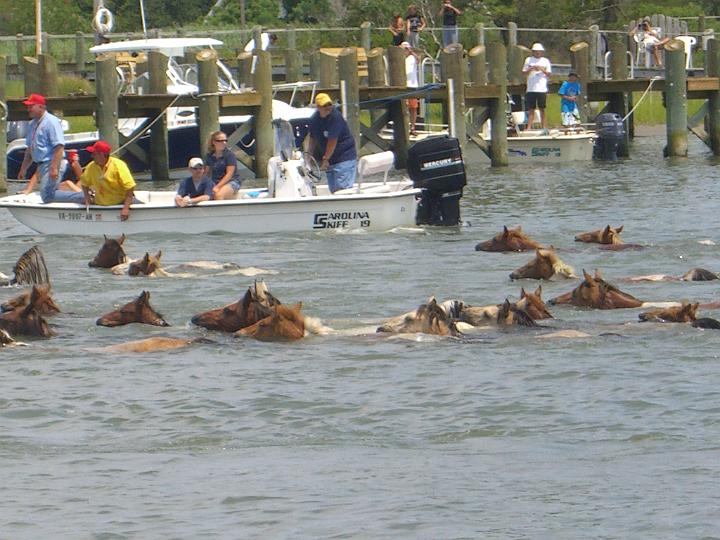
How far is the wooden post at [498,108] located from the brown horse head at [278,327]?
18.9 m

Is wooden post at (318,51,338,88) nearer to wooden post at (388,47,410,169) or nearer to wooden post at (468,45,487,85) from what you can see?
wooden post at (388,47,410,169)

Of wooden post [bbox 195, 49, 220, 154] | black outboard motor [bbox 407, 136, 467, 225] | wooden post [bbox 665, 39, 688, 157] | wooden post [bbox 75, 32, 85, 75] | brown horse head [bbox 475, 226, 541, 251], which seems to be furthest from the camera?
wooden post [bbox 75, 32, 85, 75]

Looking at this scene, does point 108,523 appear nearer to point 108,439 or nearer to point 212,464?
point 212,464

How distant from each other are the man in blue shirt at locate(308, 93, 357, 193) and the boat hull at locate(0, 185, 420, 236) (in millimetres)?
608

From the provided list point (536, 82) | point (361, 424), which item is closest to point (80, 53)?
point (536, 82)

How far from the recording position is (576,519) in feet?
26.5

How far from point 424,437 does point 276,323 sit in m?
3.03

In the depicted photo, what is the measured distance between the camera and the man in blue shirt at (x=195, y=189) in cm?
2008

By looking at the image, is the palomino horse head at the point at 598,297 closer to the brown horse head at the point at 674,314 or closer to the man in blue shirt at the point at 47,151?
the brown horse head at the point at 674,314

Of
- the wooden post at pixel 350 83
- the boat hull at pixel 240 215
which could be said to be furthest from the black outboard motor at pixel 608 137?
the boat hull at pixel 240 215

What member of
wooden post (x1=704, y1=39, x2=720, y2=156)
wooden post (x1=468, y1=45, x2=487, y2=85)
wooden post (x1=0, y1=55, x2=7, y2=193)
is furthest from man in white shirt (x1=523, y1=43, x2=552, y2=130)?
wooden post (x1=0, y1=55, x2=7, y2=193)

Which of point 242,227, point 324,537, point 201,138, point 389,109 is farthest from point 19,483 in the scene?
point 389,109

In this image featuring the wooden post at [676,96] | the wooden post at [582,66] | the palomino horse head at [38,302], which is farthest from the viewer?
the wooden post at [582,66]

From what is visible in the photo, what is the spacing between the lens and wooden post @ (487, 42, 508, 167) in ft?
103
